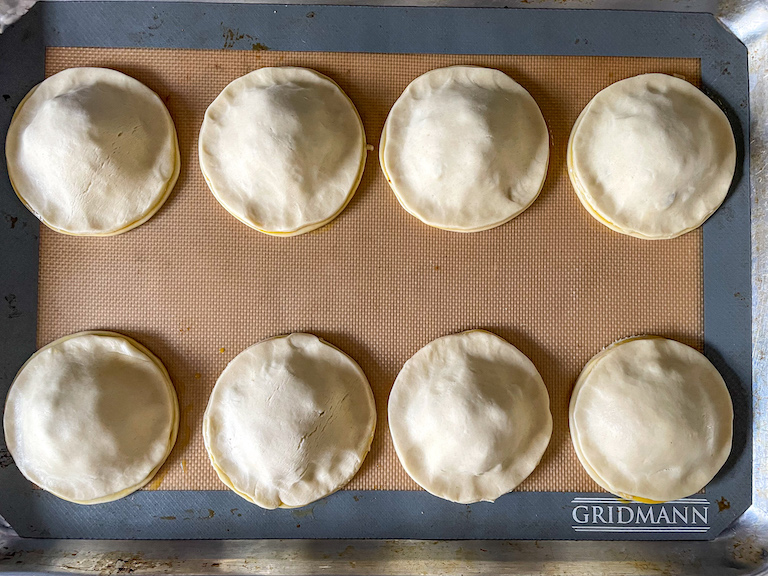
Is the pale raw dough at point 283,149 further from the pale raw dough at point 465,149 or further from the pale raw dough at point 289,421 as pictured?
the pale raw dough at point 289,421

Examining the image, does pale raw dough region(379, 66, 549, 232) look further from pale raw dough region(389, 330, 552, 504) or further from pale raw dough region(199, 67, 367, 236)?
pale raw dough region(389, 330, 552, 504)

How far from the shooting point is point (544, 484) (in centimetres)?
150

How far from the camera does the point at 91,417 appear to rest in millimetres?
1366

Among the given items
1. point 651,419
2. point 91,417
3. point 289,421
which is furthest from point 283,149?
point 651,419

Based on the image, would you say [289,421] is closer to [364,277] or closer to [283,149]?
[364,277]

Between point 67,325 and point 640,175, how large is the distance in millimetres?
1634

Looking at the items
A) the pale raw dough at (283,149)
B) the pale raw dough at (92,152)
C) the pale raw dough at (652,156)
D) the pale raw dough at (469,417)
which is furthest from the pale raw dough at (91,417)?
the pale raw dough at (652,156)

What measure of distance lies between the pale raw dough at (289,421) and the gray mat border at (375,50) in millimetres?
99

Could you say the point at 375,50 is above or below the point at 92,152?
above

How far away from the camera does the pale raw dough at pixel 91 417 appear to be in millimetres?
1369

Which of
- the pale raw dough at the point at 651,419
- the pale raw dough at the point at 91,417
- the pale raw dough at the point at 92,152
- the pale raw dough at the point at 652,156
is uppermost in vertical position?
the pale raw dough at the point at 652,156

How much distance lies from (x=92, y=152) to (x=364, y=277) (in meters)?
0.79

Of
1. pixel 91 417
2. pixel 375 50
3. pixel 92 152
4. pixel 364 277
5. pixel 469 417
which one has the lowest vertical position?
pixel 91 417

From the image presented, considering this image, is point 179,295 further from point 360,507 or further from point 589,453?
point 589,453
